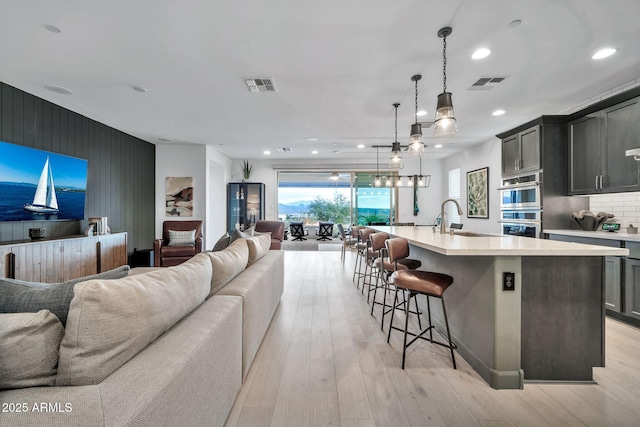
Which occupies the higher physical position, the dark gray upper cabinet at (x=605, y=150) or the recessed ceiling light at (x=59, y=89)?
the recessed ceiling light at (x=59, y=89)

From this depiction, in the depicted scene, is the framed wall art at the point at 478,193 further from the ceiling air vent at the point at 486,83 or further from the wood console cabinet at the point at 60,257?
the wood console cabinet at the point at 60,257

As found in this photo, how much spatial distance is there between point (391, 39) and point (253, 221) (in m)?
6.71

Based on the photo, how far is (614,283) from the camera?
3.03 meters

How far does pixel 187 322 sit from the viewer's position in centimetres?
129

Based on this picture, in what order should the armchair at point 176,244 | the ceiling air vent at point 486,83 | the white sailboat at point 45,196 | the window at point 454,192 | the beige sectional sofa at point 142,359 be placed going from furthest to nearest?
the window at point 454,192 < the armchair at point 176,244 < the white sailboat at point 45,196 < the ceiling air vent at point 486,83 < the beige sectional sofa at point 142,359

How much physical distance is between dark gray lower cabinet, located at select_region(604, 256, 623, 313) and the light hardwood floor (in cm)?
38

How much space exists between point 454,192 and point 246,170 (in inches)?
240

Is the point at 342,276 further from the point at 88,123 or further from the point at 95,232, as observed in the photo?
the point at 88,123

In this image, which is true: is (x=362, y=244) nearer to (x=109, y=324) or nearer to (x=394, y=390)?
(x=394, y=390)

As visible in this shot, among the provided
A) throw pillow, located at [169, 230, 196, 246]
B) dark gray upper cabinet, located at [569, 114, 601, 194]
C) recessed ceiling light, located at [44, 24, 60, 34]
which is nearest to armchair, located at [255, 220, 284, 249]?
throw pillow, located at [169, 230, 196, 246]

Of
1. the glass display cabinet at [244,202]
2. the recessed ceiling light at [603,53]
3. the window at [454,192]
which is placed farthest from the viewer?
the glass display cabinet at [244,202]

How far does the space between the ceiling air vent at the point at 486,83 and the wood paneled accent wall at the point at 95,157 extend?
5.82 meters

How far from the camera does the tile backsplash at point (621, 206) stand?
343 cm

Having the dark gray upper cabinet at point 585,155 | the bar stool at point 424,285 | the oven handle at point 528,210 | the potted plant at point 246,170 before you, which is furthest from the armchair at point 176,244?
Result: the dark gray upper cabinet at point 585,155
